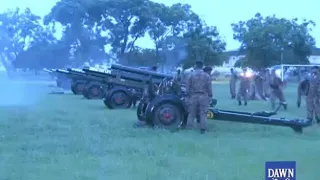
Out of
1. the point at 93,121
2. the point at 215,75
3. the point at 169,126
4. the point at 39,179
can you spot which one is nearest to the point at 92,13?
the point at 93,121

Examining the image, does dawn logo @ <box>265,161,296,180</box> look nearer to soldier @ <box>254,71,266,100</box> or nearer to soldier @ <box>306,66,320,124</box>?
soldier @ <box>306,66,320,124</box>

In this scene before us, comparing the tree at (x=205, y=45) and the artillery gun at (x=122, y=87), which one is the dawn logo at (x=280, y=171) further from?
the tree at (x=205, y=45)

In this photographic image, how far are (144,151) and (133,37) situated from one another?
34.6 m

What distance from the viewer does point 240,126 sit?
14289mm

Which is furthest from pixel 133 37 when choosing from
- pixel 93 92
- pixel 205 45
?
pixel 93 92

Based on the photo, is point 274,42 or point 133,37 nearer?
point 133,37

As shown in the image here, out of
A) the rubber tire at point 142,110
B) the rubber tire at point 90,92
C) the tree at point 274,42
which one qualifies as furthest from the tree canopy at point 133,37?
the rubber tire at point 142,110

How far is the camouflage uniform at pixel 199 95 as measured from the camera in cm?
1277

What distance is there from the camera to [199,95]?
42.1 ft

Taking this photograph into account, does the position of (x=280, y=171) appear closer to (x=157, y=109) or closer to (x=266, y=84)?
(x=157, y=109)

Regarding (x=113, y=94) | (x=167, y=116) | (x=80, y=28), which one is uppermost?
(x=80, y=28)

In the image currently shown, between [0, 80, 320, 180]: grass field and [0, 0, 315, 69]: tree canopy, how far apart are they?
23983mm

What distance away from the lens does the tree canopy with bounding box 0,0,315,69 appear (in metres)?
39.6

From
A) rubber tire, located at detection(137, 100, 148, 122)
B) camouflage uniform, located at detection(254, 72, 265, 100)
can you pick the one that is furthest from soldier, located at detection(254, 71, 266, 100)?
rubber tire, located at detection(137, 100, 148, 122)
